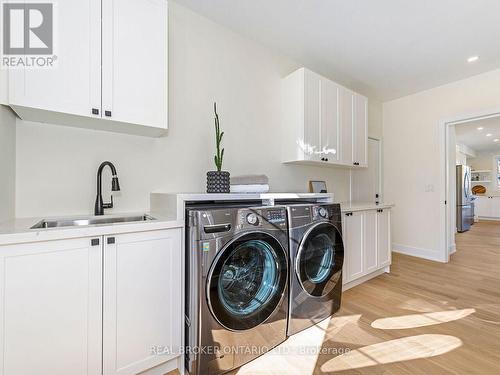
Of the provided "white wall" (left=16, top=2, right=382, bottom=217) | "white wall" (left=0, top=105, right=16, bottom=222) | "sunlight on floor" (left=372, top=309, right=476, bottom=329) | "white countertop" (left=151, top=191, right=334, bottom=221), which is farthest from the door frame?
"white wall" (left=0, top=105, right=16, bottom=222)

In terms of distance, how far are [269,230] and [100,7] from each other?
1.61 metres

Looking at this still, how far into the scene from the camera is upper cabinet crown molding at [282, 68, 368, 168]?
7.97 ft

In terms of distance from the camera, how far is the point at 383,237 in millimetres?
2822

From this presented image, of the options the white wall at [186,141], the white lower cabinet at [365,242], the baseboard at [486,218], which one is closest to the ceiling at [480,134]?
the baseboard at [486,218]

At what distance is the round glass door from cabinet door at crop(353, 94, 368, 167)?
1418 mm

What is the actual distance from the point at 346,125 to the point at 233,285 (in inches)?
89.9

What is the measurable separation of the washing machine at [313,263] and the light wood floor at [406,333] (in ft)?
0.45

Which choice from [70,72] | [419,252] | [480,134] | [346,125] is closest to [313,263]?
[346,125]

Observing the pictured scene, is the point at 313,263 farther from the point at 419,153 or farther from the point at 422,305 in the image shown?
the point at 419,153

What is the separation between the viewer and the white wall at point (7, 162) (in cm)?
118

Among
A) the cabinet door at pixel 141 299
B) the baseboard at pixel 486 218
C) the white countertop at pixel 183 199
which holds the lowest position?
the baseboard at pixel 486 218

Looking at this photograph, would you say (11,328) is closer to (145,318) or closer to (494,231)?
(145,318)

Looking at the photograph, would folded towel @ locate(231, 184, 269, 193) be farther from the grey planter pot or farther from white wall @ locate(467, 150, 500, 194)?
white wall @ locate(467, 150, 500, 194)

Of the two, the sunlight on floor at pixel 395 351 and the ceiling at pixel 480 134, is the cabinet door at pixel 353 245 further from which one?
the ceiling at pixel 480 134
